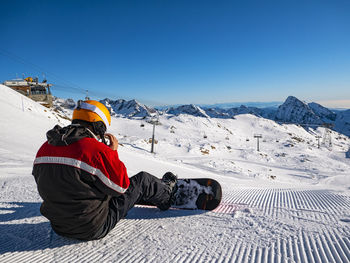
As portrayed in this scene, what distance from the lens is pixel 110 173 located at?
1.76m

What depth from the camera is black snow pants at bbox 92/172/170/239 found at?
6.72ft

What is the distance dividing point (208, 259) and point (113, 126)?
28.8 m

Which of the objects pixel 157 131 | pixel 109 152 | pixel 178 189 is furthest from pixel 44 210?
pixel 157 131

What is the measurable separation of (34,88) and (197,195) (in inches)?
1349

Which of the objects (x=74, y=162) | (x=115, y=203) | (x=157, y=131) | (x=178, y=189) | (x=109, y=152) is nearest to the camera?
(x=74, y=162)

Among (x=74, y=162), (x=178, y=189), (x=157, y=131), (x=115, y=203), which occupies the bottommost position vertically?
Result: (x=157, y=131)

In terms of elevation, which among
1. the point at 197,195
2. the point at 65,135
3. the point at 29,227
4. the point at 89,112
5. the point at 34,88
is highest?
the point at 34,88

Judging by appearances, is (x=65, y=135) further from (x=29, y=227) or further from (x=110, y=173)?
(x=29, y=227)

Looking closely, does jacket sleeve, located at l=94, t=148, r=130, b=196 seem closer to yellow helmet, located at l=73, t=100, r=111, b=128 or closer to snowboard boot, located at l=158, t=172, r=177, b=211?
yellow helmet, located at l=73, t=100, r=111, b=128

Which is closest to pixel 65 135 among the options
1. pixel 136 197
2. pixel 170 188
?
pixel 136 197

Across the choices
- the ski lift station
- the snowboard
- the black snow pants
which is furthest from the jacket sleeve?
the ski lift station

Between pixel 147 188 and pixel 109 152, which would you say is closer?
pixel 109 152

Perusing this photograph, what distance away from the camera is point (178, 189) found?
122 inches

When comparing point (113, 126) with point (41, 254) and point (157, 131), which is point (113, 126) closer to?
point (157, 131)
